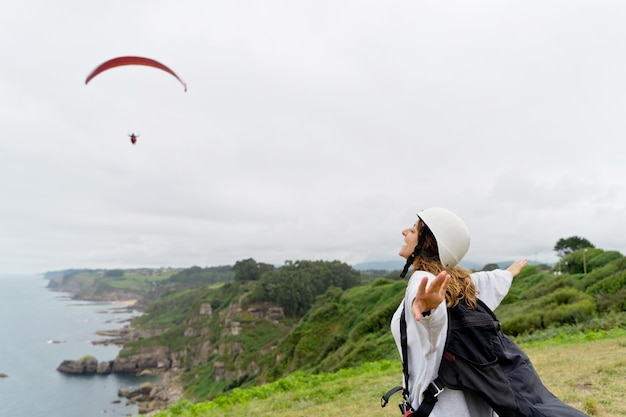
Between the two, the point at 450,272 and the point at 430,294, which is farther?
the point at 450,272

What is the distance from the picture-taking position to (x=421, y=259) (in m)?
2.77

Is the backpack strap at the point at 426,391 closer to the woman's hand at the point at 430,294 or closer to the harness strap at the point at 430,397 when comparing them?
the harness strap at the point at 430,397

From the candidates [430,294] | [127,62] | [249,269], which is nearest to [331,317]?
[127,62]

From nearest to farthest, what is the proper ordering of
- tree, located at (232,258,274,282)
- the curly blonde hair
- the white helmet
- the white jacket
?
the white jacket < the curly blonde hair < the white helmet < tree, located at (232,258,274,282)

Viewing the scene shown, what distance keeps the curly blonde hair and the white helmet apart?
7cm

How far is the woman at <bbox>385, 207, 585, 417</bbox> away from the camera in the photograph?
2268mm

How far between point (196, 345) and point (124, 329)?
74.1 metres

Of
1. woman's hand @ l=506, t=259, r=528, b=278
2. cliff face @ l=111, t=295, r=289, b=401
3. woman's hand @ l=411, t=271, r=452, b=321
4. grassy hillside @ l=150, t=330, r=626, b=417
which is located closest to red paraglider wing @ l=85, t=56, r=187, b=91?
grassy hillside @ l=150, t=330, r=626, b=417

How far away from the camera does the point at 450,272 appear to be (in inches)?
105

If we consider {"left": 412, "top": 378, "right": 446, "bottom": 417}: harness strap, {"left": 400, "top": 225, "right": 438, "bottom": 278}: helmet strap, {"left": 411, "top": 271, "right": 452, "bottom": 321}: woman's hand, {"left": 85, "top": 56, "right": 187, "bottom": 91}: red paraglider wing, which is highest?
{"left": 85, "top": 56, "right": 187, "bottom": 91}: red paraglider wing

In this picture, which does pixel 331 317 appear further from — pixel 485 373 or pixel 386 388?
pixel 485 373

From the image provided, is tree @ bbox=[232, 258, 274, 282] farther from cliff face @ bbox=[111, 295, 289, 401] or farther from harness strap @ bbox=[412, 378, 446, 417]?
harness strap @ bbox=[412, 378, 446, 417]

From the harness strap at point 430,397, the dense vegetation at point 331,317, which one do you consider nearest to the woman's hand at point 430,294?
the harness strap at point 430,397

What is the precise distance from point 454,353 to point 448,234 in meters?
0.76
